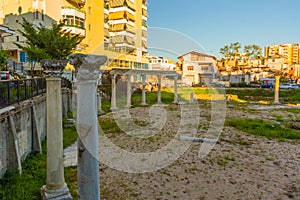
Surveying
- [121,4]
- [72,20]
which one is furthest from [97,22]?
[121,4]

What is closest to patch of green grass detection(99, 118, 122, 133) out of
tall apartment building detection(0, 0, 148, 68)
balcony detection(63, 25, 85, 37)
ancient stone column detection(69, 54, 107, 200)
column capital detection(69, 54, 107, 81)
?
ancient stone column detection(69, 54, 107, 200)

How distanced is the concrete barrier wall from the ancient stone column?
139 inches

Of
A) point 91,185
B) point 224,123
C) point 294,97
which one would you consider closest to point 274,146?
point 224,123

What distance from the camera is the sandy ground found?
6023mm

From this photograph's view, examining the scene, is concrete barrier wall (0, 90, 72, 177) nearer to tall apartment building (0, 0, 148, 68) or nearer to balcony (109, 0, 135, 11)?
tall apartment building (0, 0, 148, 68)

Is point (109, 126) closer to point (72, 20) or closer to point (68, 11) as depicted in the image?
point (72, 20)

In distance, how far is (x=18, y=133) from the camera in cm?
681

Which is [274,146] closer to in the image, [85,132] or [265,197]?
[265,197]

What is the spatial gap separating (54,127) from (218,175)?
514 cm

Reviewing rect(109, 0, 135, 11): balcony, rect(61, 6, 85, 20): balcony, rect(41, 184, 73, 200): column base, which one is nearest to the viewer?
rect(41, 184, 73, 200): column base

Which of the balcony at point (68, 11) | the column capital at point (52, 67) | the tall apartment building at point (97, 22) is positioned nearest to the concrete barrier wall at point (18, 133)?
the column capital at point (52, 67)

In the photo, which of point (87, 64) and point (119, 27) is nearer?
point (87, 64)

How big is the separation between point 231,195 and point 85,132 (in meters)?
4.60

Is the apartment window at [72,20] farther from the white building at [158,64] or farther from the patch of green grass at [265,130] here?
the patch of green grass at [265,130]
